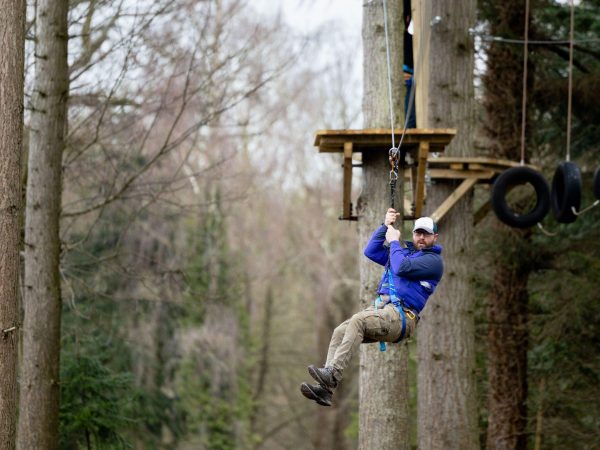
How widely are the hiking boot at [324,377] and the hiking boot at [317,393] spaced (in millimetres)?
39

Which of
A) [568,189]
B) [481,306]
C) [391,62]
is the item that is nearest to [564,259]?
[481,306]

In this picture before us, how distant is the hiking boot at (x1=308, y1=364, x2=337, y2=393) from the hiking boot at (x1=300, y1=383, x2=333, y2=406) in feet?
0.13

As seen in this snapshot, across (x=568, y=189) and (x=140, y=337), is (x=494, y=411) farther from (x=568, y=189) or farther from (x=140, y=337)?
(x=140, y=337)

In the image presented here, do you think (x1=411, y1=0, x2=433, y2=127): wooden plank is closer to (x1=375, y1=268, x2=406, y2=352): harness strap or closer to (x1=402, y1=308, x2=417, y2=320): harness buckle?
(x1=375, y1=268, x2=406, y2=352): harness strap

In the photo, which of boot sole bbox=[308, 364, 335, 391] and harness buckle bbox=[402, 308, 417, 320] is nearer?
boot sole bbox=[308, 364, 335, 391]

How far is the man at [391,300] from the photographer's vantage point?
23.0 ft

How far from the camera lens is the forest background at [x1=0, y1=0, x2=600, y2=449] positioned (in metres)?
12.9

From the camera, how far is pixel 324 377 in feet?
22.6

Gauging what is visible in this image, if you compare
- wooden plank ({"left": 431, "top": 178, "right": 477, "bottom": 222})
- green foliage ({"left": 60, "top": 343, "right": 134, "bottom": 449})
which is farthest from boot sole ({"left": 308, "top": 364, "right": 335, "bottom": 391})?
green foliage ({"left": 60, "top": 343, "right": 134, "bottom": 449})

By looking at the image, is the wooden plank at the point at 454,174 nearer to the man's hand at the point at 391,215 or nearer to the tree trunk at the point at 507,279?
the man's hand at the point at 391,215

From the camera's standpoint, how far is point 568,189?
11109 mm

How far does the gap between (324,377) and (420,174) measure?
9.21 feet

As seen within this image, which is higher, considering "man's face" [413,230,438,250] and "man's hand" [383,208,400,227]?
"man's hand" [383,208,400,227]

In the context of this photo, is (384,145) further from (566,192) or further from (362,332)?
(566,192)
